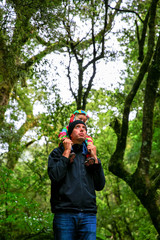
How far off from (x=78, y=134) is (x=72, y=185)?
607 mm

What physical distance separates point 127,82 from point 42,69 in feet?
16.6

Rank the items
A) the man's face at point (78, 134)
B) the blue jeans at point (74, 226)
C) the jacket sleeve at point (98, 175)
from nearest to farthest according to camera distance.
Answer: the blue jeans at point (74, 226) < the jacket sleeve at point (98, 175) < the man's face at point (78, 134)

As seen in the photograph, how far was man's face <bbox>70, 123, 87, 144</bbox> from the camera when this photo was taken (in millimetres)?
2571

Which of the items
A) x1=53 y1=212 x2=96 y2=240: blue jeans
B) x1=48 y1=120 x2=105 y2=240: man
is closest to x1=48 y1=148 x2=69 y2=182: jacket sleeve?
x1=48 y1=120 x2=105 y2=240: man

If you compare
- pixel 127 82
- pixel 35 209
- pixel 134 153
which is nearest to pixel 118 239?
pixel 134 153

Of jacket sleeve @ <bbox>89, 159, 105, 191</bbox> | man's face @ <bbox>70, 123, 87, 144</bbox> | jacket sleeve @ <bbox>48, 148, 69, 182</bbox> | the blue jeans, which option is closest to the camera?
the blue jeans

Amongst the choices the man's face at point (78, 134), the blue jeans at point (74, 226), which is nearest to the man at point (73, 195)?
the blue jeans at point (74, 226)

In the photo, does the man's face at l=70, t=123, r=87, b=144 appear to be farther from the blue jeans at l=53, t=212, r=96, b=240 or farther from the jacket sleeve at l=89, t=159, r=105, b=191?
the blue jeans at l=53, t=212, r=96, b=240

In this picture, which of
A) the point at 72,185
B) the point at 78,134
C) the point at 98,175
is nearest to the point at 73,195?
the point at 72,185

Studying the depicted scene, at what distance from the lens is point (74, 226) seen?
6.86 feet

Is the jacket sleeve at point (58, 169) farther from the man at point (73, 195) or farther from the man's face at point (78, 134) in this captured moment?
the man's face at point (78, 134)

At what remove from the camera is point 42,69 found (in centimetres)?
729

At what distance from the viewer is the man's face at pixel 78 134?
8.43 ft

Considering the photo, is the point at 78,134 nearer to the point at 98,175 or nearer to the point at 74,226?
the point at 98,175
